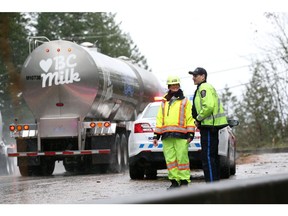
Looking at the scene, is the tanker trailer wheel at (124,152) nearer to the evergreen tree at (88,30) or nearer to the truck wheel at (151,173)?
the truck wheel at (151,173)

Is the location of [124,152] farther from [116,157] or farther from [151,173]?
[151,173]

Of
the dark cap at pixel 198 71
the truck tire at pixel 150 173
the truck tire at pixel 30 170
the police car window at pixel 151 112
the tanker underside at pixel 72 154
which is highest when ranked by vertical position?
the dark cap at pixel 198 71

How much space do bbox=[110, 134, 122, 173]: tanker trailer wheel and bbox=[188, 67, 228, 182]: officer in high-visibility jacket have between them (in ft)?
28.7

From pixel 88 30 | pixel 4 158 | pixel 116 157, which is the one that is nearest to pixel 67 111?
pixel 116 157

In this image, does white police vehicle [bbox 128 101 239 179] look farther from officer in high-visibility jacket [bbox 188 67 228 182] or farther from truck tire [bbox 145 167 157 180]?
officer in high-visibility jacket [bbox 188 67 228 182]

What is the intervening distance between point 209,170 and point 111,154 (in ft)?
28.5

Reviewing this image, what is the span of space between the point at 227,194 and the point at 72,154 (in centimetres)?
1448

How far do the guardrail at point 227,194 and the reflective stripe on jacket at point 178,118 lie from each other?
5.12 metres

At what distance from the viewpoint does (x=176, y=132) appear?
476 inches

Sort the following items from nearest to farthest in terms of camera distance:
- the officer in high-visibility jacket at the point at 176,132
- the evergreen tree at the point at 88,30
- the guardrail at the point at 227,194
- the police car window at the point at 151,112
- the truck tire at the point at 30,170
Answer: the guardrail at the point at 227,194
the officer in high-visibility jacket at the point at 176,132
the police car window at the point at 151,112
the truck tire at the point at 30,170
the evergreen tree at the point at 88,30

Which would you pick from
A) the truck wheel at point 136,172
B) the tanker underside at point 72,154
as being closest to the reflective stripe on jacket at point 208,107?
the truck wheel at point 136,172

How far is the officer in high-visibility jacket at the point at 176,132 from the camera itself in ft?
39.6

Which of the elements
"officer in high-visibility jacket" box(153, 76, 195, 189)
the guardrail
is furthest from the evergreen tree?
the guardrail

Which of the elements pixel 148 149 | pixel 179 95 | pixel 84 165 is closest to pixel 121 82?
pixel 84 165
